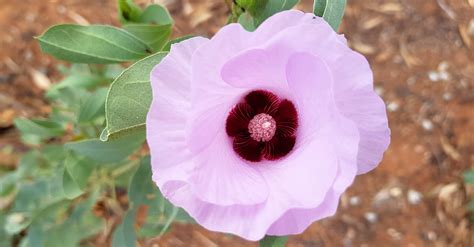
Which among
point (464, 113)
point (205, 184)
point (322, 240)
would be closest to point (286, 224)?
point (205, 184)

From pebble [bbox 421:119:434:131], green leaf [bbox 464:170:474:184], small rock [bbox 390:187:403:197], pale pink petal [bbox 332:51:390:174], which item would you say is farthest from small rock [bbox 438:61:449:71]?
pale pink petal [bbox 332:51:390:174]

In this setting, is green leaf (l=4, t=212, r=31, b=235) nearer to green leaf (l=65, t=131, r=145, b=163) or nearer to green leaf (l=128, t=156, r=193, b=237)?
green leaf (l=128, t=156, r=193, b=237)

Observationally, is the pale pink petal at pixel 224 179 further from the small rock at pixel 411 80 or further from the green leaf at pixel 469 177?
the small rock at pixel 411 80

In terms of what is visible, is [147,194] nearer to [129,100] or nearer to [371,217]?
[129,100]

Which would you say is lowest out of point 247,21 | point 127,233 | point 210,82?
point 127,233

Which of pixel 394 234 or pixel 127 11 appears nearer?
pixel 127 11

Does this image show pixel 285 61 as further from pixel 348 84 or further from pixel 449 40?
pixel 449 40

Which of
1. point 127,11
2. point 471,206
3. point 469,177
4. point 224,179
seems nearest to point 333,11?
point 224,179
